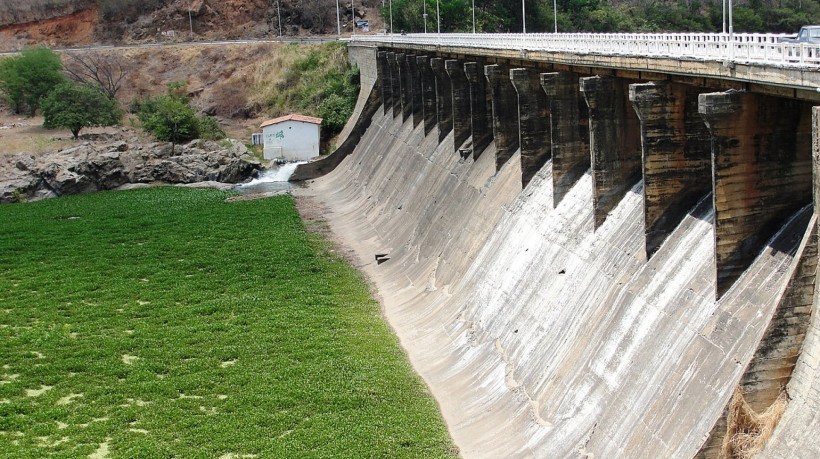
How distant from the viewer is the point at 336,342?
37.4 meters

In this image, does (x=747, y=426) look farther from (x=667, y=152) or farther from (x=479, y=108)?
(x=479, y=108)

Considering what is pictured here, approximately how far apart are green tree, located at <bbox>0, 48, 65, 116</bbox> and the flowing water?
31985 millimetres

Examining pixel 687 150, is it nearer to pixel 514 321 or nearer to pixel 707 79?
pixel 707 79

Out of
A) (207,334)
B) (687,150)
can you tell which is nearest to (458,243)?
(207,334)

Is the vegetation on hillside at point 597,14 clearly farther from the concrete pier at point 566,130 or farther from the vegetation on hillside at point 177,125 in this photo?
the concrete pier at point 566,130

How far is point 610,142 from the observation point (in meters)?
33.5

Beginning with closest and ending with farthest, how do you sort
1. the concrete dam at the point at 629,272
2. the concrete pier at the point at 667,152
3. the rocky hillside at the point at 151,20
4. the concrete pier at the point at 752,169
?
the concrete dam at the point at 629,272, the concrete pier at the point at 752,169, the concrete pier at the point at 667,152, the rocky hillside at the point at 151,20

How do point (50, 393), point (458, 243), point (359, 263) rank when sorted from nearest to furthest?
point (50, 393) < point (458, 243) < point (359, 263)

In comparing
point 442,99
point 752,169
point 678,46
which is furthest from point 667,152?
point 442,99

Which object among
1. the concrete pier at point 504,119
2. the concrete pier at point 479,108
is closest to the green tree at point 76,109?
the concrete pier at point 479,108

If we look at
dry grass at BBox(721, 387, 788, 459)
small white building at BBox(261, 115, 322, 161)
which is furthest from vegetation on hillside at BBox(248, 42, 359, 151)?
dry grass at BBox(721, 387, 788, 459)

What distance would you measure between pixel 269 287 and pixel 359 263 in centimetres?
787

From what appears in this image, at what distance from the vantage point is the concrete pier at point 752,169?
24156mm

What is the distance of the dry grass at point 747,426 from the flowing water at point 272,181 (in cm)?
5902
